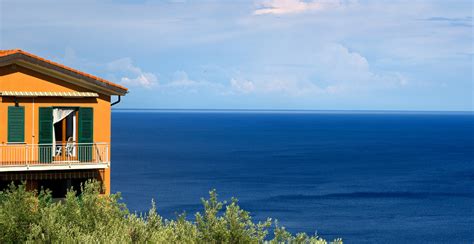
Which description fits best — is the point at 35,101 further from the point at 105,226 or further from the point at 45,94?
the point at 105,226

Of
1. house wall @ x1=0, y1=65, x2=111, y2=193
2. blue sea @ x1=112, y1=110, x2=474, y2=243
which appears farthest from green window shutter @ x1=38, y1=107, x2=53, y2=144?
blue sea @ x1=112, y1=110, x2=474, y2=243

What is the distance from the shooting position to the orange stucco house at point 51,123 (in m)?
26.6

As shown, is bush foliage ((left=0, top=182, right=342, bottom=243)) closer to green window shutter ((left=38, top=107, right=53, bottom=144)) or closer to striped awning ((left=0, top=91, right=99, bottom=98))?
green window shutter ((left=38, top=107, right=53, bottom=144))

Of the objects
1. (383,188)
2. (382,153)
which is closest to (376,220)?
(383,188)

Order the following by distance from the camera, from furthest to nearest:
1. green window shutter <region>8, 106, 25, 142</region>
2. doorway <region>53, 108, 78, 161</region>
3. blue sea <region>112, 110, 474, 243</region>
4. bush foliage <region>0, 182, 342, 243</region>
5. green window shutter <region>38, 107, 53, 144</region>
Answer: blue sea <region>112, 110, 474, 243</region> → doorway <region>53, 108, 78, 161</region> → green window shutter <region>38, 107, 53, 144</region> → green window shutter <region>8, 106, 25, 142</region> → bush foliage <region>0, 182, 342, 243</region>

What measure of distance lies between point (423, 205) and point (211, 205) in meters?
61.6

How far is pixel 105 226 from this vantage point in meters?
20.5

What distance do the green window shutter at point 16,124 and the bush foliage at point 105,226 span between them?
14.9 ft

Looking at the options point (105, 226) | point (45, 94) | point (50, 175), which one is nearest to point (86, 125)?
point (45, 94)

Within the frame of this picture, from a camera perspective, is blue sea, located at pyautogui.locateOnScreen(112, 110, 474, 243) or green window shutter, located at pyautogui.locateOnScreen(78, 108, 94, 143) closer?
green window shutter, located at pyautogui.locateOnScreen(78, 108, 94, 143)

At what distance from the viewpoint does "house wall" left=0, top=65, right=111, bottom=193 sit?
26.7 metres

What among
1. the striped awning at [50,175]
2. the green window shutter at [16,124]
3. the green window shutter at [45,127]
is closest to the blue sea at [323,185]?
the striped awning at [50,175]

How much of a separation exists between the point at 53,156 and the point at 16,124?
1911mm

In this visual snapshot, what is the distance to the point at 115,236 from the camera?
19.2 meters
